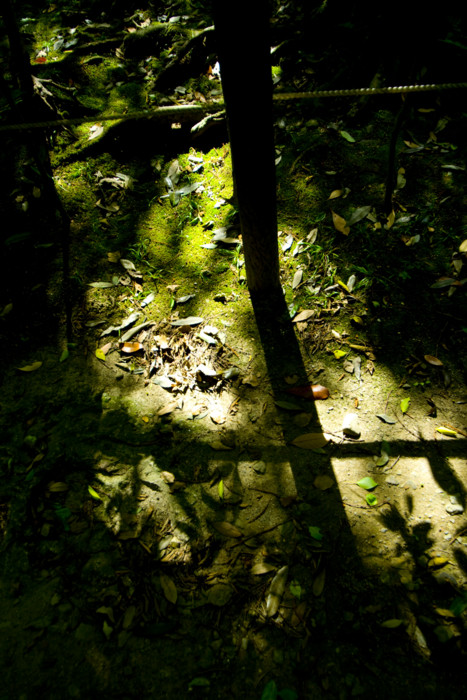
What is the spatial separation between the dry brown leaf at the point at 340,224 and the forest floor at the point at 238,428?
0.02 meters

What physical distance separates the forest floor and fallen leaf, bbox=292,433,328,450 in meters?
0.01

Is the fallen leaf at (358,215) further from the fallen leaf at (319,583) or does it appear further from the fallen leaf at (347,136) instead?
the fallen leaf at (319,583)

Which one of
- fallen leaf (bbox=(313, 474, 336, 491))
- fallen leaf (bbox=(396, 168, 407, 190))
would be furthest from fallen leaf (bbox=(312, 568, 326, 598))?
fallen leaf (bbox=(396, 168, 407, 190))

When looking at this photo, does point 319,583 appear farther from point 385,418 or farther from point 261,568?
point 385,418

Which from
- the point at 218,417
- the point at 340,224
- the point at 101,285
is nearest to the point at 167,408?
the point at 218,417

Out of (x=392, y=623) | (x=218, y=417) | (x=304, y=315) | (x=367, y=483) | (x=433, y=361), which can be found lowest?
(x=392, y=623)

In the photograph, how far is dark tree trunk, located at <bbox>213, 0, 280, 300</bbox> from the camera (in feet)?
5.17

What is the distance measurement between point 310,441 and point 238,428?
0.45 m

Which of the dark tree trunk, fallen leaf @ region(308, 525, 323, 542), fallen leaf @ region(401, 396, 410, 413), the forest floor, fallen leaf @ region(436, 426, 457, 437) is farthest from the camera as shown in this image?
fallen leaf @ region(401, 396, 410, 413)

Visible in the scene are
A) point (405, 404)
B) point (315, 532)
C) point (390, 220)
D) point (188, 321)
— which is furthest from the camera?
point (390, 220)

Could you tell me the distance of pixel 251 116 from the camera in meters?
1.87

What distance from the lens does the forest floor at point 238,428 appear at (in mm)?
1683

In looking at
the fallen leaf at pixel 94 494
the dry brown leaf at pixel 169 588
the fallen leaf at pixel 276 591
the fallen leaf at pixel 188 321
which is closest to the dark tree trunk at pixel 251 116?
the fallen leaf at pixel 188 321

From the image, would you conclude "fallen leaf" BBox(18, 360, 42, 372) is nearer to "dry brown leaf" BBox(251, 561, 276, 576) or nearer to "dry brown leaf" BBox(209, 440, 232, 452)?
"dry brown leaf" BBox(209, 440, 232, 452)
